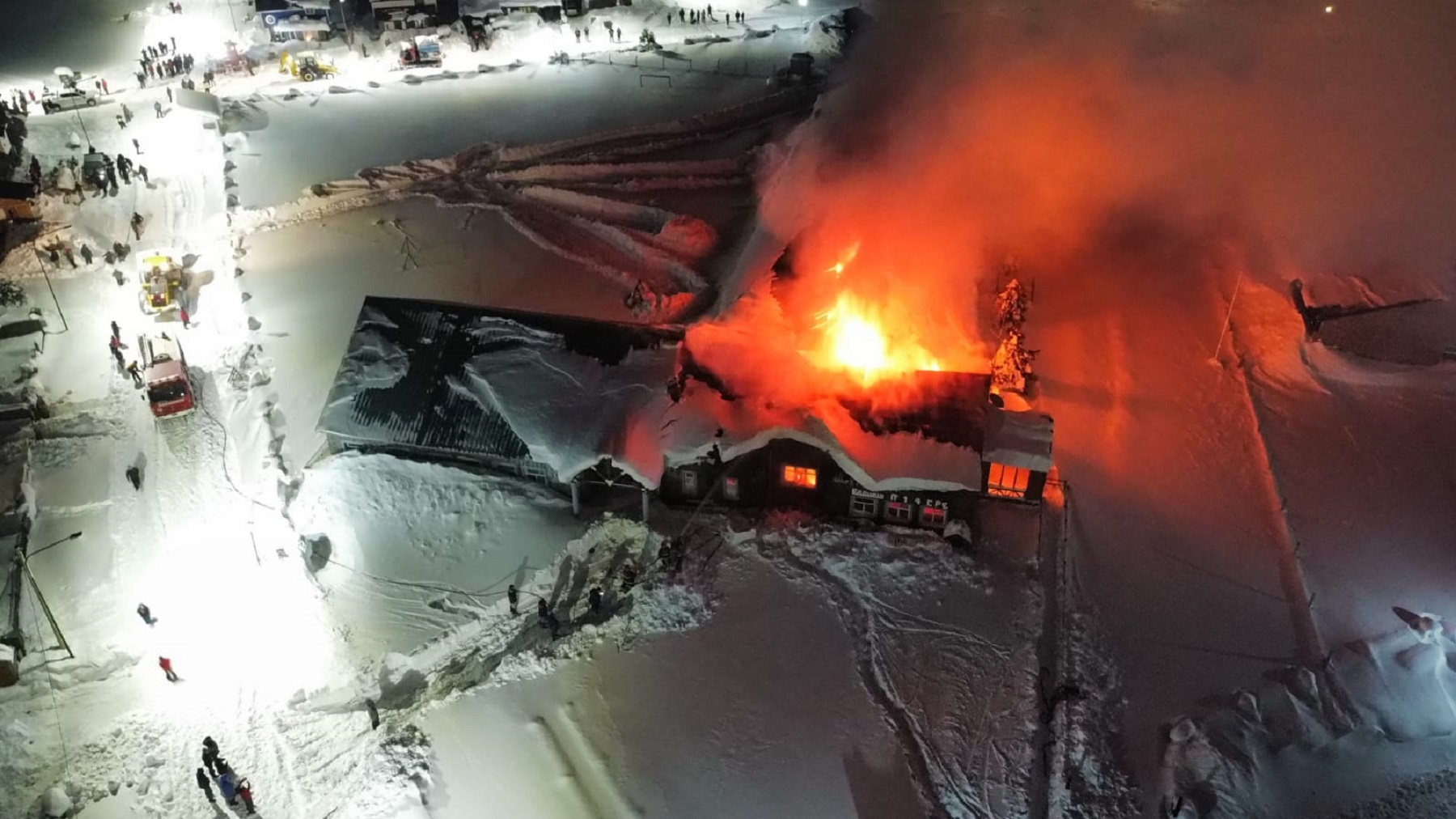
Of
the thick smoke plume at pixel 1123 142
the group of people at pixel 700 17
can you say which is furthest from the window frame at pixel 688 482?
the group of people at pixel 700 17

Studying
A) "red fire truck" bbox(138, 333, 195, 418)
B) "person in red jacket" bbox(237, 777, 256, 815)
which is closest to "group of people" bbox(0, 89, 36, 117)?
"red fire truck" bbox(138, 333, 195, 418)

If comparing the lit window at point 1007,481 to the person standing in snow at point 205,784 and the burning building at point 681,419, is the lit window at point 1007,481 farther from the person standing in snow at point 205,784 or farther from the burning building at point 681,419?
the person standing in snow at point 205,784

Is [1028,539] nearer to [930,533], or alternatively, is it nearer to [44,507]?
[930,533]

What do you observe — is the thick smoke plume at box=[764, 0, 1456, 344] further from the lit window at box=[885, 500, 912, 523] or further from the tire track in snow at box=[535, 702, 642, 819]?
the tire track in snow at box=[535, 702, 642, 819]

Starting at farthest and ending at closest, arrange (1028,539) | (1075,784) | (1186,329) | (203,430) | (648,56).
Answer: (648,56)
(1186,329)
(203,430)
(1028,539)
(1075,784)

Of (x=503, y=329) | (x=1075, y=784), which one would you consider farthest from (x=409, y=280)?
Result: (x=1075, y=784)

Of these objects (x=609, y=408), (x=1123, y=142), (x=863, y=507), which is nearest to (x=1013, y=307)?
(x=863, y=507)
